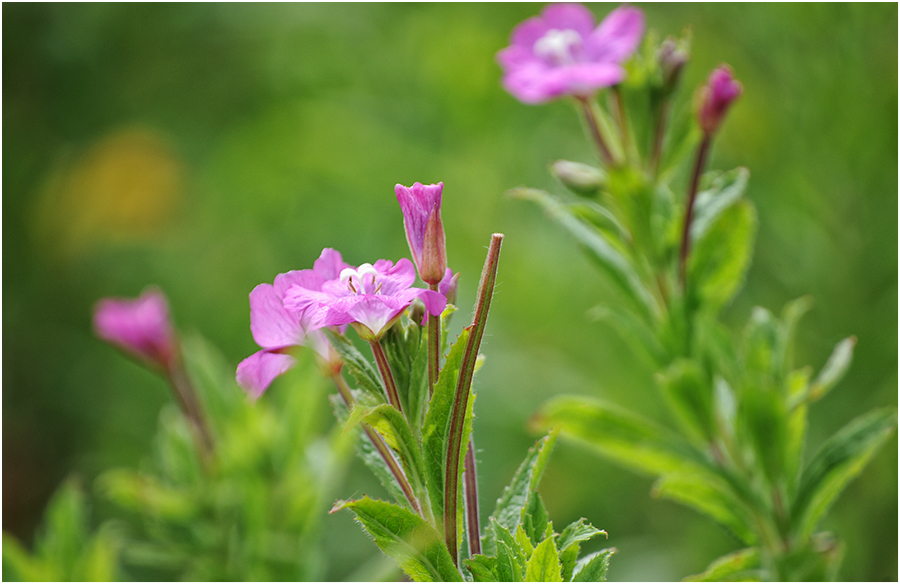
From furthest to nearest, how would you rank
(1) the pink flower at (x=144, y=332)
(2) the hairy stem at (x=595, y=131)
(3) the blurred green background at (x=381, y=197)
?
(3) the blurred green background at (x=381, y=197)
(1) the pink flower at (x=144, y=332)
(2) the hairy stem at (x=595, y=131)

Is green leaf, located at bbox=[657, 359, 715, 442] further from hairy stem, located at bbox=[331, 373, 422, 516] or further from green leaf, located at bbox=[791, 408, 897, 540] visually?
hairy stem, located at bbox=[331, 373, 422, 516]

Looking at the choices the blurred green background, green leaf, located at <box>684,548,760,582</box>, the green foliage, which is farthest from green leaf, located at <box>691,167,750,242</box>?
the green foliage

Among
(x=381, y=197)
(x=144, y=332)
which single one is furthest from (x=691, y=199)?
(x=381, y=197)

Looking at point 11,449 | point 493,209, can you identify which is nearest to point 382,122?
point 493,209

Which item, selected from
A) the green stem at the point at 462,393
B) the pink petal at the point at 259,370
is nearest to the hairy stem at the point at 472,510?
the green stem at the point at 462,393

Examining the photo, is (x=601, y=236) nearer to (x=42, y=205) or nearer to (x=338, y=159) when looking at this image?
(x=338, y=159)

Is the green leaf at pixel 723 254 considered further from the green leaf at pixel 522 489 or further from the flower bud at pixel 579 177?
the green leaf at pixel 522 489
